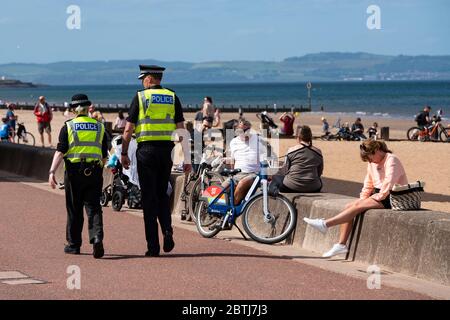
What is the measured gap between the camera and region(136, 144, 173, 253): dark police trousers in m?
11.4

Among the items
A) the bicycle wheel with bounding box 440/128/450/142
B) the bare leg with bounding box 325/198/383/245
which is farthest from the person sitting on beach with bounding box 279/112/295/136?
the bare leg with bounding box 325/198/383/245

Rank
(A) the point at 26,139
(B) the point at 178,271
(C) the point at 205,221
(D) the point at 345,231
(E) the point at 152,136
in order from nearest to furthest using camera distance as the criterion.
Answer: (B) the point at 178,271, (D) the point at 345,231, (E) the point at 152,136, (C) the point at 205,221, (A) the point at 26,139

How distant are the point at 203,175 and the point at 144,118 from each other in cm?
259

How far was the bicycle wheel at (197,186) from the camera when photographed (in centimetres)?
1366

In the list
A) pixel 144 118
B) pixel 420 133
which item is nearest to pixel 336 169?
pixel 420 133

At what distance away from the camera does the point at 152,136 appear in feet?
37.5

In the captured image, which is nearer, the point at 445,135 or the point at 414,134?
the point at 445,135

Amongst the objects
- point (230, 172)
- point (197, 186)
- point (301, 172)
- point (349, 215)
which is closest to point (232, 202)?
point (230, 172)

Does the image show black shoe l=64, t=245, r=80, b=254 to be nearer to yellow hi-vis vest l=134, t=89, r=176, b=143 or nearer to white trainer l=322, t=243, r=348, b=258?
yellow hi-vis vest l=134, t=89, r=176, b=143

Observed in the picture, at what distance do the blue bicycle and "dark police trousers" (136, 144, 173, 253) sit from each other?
1286mm

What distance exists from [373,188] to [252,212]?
1891 mm

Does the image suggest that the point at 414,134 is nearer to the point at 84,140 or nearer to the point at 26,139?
the point at 26,139

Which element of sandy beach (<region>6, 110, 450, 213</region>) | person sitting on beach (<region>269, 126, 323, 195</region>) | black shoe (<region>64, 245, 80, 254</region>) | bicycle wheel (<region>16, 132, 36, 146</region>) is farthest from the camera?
bicycle wheel (<region>16, 132, 36, 146</region>)

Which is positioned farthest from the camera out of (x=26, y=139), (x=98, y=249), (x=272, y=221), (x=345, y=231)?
(x=26, y=139)
